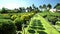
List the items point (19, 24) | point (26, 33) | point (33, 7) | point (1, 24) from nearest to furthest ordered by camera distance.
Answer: point (1, 24) → point (26, 33) → point (19, 24) → point (33, 7)

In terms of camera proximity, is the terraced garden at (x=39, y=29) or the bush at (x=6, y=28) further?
the terraced garden at (x=39, y=29)

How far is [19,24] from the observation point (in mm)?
21984

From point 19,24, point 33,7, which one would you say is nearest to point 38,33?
point 19,24

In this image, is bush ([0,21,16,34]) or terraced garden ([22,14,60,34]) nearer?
bush ([0,21,16,34])

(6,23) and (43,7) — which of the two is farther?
(43,7)

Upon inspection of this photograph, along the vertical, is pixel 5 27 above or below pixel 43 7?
below

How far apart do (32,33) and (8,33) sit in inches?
197

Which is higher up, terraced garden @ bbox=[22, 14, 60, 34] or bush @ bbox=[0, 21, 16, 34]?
bush @ bbox=[0, 21, 16, 34]

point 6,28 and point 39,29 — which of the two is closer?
point 6,28

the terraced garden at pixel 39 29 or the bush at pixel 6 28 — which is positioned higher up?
the bush at pixel 6 28

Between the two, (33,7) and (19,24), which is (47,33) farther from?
(33,7)

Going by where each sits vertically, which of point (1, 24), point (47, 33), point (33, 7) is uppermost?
point (33, 7)

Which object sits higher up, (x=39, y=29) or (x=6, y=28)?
(x=6, y=28)

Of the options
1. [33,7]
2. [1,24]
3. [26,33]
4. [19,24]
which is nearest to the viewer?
[1,24]
